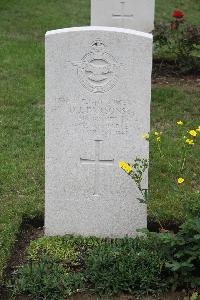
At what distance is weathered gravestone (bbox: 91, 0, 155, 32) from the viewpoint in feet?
33.0

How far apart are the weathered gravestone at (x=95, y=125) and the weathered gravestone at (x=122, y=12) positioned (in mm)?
5569

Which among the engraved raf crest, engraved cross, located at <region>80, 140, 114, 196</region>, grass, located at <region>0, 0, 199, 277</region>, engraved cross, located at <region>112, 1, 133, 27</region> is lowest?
grass, located at <region>0, 0, 199, 277</region>

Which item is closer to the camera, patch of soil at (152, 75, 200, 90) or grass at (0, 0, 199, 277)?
grass at (0, 0, 199, 277)

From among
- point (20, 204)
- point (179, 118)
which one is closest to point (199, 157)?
point (179, 118)

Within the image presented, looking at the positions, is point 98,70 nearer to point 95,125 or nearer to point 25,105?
point 95,125

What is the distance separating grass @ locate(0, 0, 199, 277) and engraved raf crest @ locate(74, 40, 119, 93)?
1.27 metres

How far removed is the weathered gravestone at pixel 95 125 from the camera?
181 inches

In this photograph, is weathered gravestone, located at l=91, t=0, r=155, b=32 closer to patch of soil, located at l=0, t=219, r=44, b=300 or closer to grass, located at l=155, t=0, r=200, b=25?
grass, located at l=155, t=0, r=200, b=25

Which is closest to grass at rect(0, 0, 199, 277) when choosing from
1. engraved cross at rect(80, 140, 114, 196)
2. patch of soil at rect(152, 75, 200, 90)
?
patch of soil at rect(152, 75, 200, 90)

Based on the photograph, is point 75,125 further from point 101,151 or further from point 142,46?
point 142,46

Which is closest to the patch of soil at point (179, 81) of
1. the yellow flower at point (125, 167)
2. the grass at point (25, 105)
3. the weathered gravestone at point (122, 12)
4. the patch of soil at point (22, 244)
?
the grass at point (25, 105)

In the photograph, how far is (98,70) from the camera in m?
4.65

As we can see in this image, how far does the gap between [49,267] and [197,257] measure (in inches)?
38.5

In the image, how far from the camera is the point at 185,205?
4.52 metres
